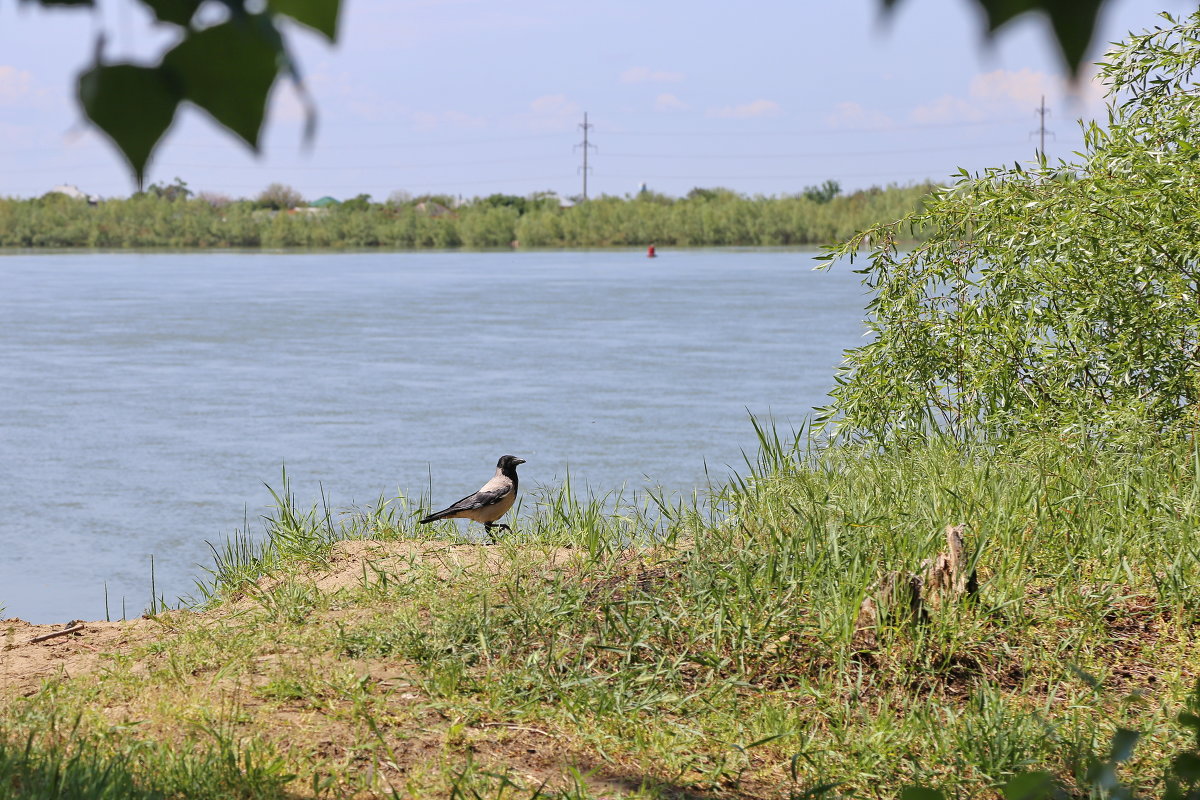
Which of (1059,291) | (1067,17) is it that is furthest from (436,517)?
(1067,17)

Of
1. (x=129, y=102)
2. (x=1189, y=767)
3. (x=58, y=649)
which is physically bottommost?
(x=58, y=649)

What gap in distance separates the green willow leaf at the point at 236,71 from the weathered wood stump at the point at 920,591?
3.67 meters

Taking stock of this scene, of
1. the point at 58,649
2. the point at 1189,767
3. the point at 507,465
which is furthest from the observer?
the point at 507,465

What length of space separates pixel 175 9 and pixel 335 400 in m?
14.6

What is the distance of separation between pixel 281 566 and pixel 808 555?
103 inches

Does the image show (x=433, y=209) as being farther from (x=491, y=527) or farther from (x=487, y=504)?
→ (x=491, y=527)

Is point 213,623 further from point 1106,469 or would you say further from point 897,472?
point 1106,469

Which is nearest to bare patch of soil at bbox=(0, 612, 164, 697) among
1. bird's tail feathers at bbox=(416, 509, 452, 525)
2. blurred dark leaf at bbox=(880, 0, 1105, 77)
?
bird's tail feathers at bbox=(416, 509, 452, 525)

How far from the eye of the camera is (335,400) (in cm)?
1554

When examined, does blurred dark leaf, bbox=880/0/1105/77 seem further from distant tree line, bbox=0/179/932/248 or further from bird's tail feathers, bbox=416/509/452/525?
distant tree line, bbox=0/179/932/248

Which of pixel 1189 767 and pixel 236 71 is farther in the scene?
pixel 1189 767

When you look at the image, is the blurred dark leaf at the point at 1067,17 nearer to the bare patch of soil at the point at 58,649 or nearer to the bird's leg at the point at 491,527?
the bare patch of soil at the point at 58,649

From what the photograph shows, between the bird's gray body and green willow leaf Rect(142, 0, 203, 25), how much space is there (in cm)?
534

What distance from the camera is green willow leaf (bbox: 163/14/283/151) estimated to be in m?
1.13
